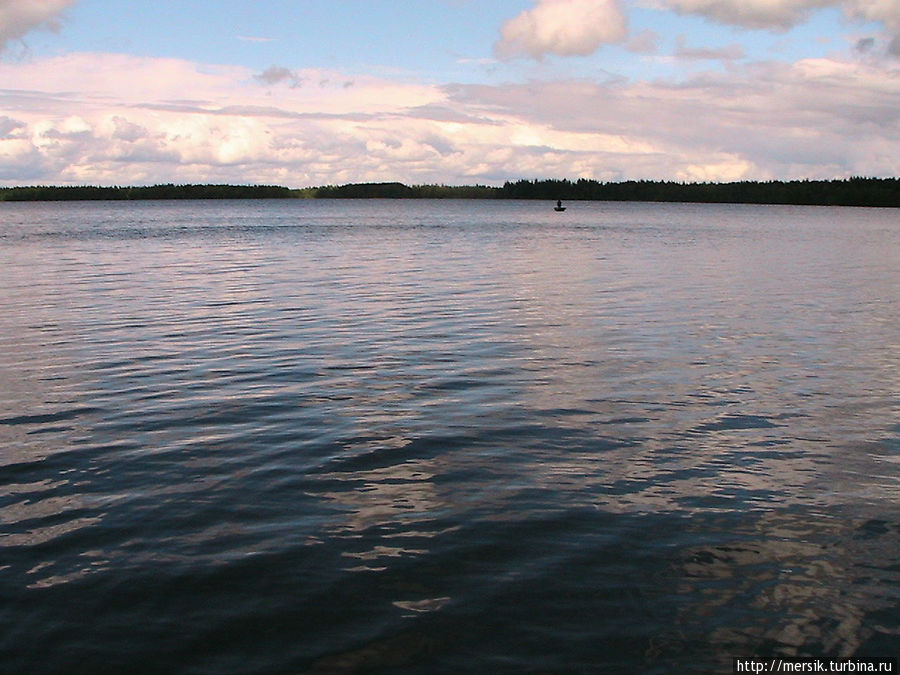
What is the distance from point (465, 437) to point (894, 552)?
7161mm

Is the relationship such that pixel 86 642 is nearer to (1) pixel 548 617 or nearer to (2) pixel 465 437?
(1) pixel 548 617

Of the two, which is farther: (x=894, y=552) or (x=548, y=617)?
(x=894, y=552)

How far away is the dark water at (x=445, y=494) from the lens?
809 cm

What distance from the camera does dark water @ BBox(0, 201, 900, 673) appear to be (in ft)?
26.5

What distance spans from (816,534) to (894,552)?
90 centimetres

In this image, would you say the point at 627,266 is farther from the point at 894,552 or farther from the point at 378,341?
the point at 894,552

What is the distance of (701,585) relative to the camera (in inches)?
358

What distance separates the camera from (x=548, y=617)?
8.38 m

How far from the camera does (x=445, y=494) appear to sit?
471 inches

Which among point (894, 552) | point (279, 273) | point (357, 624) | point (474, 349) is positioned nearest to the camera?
point (357, 624)

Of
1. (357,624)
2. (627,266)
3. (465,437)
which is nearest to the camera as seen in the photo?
(357,624)

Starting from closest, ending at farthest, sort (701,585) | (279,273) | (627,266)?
(701,585) → (279,273) → (627,266)

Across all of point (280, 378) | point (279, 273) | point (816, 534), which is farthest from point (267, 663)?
point (279, 273)

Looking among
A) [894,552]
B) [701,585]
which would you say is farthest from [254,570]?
[894,552]
